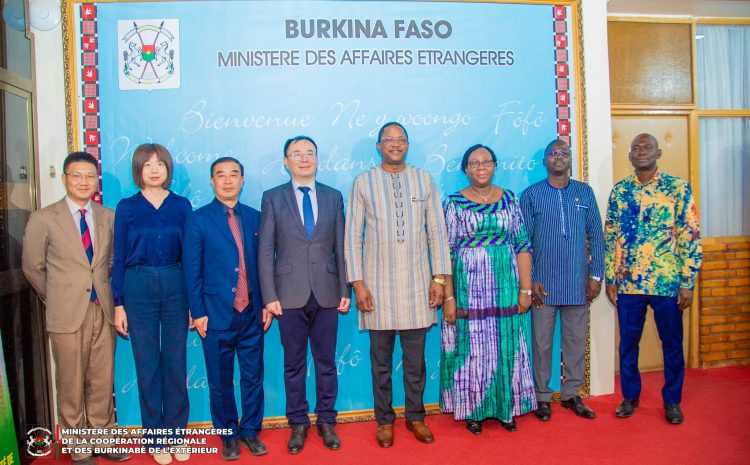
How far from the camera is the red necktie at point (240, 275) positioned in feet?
9.92

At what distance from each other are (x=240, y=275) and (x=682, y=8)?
4.29m

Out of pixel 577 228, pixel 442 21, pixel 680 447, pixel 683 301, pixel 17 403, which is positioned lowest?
pixel 680 447

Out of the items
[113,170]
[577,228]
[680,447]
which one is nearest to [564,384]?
[680,447]

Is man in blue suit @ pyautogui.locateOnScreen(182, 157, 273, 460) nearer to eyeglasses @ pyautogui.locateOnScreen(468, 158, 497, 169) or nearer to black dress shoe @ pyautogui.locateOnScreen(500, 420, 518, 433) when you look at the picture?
eyeglasses @ pyautogui.locateOnScreen(468, 158, 497, 169)

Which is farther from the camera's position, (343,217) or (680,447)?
(343,217)

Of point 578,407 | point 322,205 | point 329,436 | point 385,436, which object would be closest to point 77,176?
point 322,205

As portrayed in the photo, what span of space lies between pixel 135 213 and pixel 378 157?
1.65 meters

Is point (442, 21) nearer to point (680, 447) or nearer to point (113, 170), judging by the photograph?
point (113, 170)

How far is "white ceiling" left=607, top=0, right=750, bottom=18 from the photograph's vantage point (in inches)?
169

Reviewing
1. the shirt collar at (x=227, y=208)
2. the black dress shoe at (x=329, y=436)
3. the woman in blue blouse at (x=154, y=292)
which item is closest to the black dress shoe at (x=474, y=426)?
the black dress shoe at (x=329, y=436)

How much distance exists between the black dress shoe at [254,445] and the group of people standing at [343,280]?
2 centimetres

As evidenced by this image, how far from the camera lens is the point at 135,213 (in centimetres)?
296

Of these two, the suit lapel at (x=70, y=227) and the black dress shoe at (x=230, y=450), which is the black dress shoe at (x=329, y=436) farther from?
the suit lapel at (x=70, y=227)

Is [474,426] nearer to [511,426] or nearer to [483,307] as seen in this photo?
[511,426]
